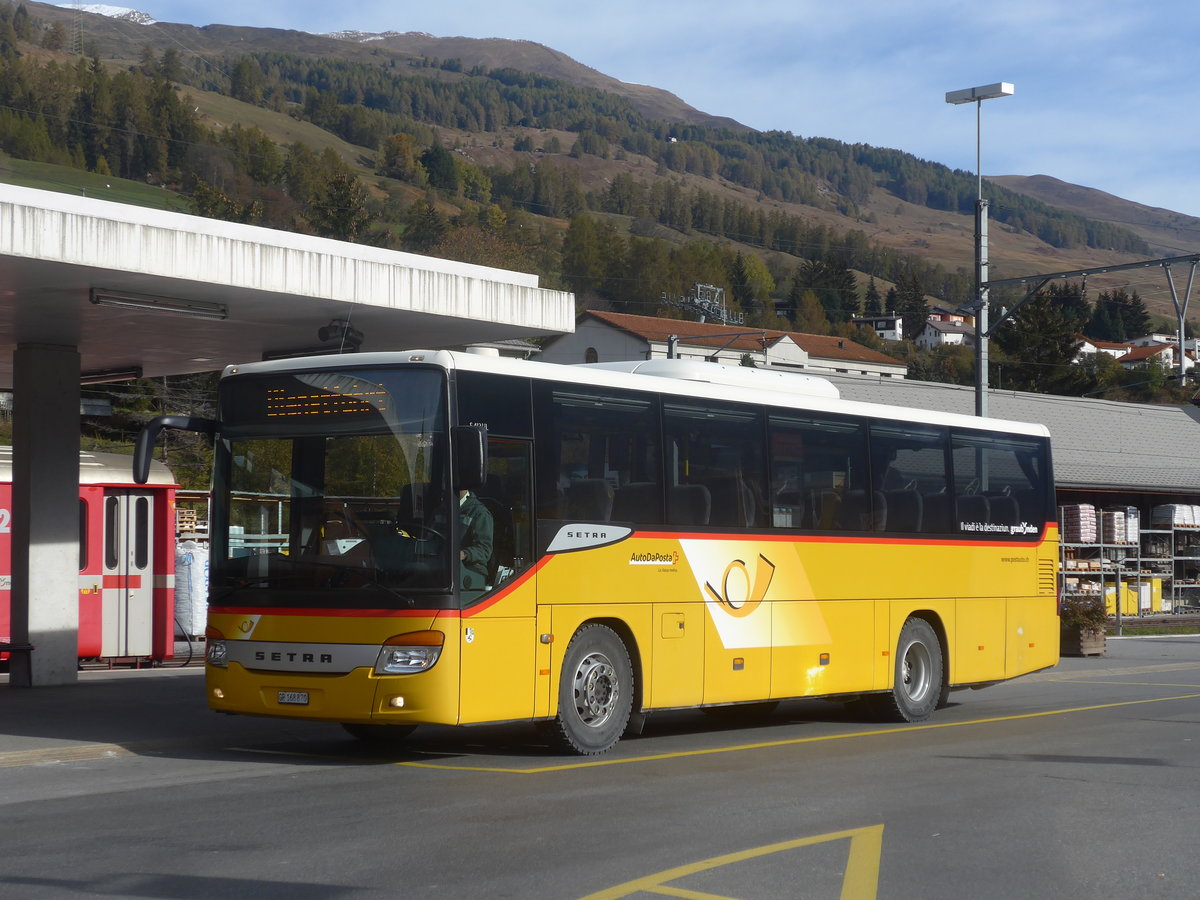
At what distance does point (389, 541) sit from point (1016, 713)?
8.82 metres

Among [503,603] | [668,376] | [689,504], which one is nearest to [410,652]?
[503,603]

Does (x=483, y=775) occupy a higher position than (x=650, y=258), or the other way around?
(x=650, y=258)

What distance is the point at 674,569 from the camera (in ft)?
43.1

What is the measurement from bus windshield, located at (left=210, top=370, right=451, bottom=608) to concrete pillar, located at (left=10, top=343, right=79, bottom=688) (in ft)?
20.6

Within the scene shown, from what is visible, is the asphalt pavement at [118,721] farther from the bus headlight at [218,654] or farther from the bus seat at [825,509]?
the bus seat at [825,509]

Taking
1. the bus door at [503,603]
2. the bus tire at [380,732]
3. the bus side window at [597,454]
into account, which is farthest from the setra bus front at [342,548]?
the bus tire at [380,732]

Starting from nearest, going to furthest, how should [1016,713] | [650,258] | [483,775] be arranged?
[483,775], [1016,713], [650,258]

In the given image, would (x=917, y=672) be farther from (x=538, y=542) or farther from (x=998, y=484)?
(x=538, y=542)

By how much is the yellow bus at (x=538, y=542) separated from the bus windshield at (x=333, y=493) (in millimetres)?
18

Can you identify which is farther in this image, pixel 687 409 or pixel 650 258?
pixel 650 258

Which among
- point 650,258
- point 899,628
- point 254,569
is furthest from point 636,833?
point 650,258

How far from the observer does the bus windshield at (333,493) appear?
11.2 m

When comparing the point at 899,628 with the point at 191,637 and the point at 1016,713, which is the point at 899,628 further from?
the point at 191,637

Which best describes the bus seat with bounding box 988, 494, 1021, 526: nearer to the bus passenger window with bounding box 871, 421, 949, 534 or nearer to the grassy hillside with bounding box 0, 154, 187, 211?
the bus passenger window with bounding box 871, 421, 949, 534
